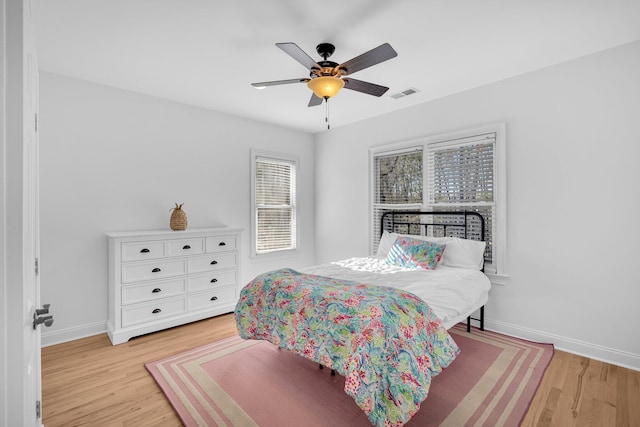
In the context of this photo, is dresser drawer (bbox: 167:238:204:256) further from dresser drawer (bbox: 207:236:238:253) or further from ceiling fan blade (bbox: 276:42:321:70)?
ceiling fan blade (bbox: 276:42:321:70)

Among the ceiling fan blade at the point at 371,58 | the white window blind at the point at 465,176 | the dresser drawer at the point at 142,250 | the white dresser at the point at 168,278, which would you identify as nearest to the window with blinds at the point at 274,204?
the white dresser at the point at 168,278

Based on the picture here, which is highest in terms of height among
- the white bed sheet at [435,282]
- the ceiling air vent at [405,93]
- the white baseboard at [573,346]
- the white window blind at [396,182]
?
the ceiling air vent at [405,93]

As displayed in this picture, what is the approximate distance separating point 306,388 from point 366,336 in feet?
2.92

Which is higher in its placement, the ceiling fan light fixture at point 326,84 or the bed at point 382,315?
the ceiling fan light fixture at point 326,84

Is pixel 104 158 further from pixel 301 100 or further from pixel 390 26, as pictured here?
pixel 390 26

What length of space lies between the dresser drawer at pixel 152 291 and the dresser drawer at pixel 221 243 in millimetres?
490

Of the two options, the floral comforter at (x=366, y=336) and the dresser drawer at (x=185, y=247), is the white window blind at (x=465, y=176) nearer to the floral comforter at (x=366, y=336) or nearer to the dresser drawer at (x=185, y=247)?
the floral comforter at (x=366, y=336)

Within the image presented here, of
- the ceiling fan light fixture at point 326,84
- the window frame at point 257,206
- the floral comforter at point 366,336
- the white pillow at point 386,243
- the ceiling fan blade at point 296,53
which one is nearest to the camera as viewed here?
the floral comforter at point 366,336

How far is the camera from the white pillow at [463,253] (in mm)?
3262

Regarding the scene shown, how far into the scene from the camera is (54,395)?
225 centimetres

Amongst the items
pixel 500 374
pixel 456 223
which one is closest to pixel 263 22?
pixel 456 223

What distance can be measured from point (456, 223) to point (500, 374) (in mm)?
1701

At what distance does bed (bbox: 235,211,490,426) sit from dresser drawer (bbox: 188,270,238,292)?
1167mm

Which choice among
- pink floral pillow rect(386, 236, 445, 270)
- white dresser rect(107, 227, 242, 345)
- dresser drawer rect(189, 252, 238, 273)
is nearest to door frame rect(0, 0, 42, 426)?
white dresser rect(107, 227, 242, 345)
